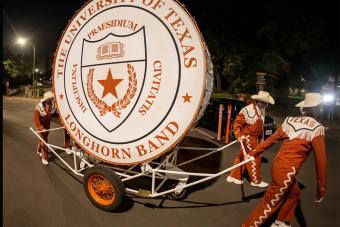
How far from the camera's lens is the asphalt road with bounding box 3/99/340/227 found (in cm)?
401

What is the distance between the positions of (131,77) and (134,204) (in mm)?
2002

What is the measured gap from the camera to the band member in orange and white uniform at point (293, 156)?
328 cm

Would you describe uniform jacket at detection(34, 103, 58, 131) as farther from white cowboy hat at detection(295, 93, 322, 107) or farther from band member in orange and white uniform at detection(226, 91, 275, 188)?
white cowboy hat at detection(295, 93, 322, 107)

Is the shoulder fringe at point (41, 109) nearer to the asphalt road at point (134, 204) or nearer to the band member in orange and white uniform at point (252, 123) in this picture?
the asphalt road at point (134, 204)

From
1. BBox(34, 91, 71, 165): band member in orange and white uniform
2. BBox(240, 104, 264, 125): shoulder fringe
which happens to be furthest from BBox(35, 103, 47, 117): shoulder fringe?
BBox(240, 104, 264, 125): shoulder fringe

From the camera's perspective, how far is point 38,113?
617cm

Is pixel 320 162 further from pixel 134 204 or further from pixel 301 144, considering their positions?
pixel 134 204

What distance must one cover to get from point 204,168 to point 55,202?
333cm

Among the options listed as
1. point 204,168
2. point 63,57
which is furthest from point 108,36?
point 204,168

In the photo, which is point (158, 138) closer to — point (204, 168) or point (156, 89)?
point (156, 89)

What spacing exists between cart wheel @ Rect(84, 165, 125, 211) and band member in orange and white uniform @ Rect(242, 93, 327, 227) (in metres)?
1.74

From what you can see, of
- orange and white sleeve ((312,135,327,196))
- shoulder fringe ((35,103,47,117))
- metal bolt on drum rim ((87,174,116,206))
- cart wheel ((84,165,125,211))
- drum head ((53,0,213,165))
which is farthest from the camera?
shoulder fringe ((35,103,47,117))

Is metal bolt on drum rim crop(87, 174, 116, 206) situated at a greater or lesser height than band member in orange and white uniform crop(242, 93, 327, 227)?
lesser

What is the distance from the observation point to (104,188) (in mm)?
4203
